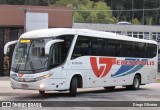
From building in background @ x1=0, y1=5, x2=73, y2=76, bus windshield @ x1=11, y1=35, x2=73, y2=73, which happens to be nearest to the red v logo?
bus windshield @ x1=11, y1=35, x2=73, y2=73

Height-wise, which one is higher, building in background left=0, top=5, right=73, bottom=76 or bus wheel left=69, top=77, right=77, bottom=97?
building in background left=0, top=5, right=73, bottom=76

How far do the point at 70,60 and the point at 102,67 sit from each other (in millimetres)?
3627

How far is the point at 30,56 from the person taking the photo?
20.6 meters

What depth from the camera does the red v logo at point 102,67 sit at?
24141 mm

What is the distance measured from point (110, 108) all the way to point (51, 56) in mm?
4908

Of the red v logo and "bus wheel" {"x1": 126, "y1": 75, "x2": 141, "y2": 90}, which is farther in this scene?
"bus wheel" {"x1": 126, "y1": 75, "x2": 141, "y2": 90}

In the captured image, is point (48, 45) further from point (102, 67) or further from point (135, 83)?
point (135, 83)

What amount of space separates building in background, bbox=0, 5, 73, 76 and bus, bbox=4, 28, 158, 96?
893 inches

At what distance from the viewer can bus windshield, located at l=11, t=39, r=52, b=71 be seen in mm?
20484

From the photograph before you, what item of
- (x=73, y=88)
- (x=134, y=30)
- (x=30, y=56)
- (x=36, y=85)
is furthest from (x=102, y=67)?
(x=134, y=30)

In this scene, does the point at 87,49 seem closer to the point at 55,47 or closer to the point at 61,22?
the point at 55,47

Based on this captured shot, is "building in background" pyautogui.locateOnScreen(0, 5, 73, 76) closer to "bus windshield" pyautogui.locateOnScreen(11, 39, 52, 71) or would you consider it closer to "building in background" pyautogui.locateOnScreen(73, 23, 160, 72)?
"building in background" pyautogui.locateOnScreen(73, 23, 160, 72)

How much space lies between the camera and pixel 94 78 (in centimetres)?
2423

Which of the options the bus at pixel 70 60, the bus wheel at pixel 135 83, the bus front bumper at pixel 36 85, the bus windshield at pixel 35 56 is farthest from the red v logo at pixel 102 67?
the bus front bumper at pixel 36 85
